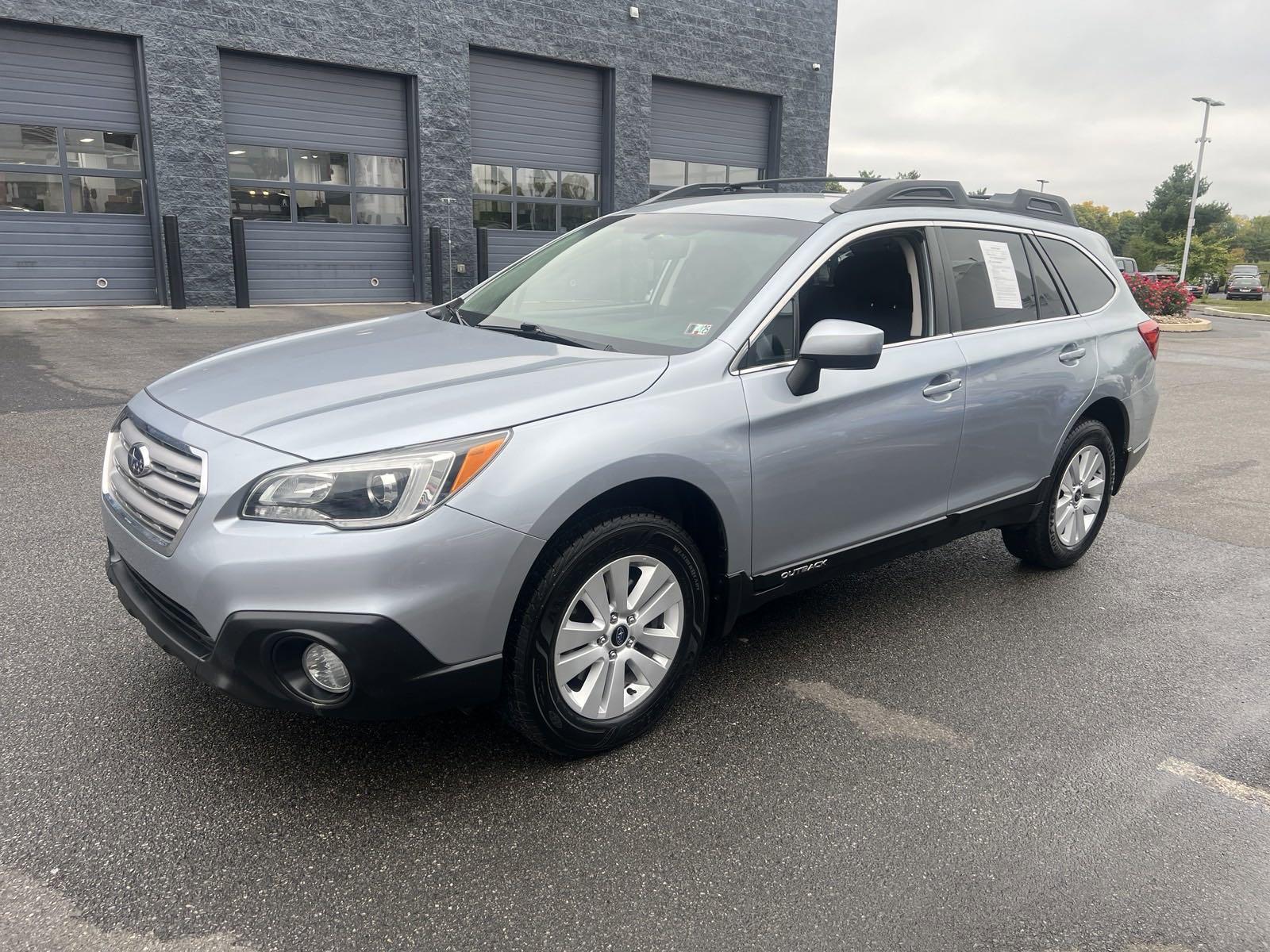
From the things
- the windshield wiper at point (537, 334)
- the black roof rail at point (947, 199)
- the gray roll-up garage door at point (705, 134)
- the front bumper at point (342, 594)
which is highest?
the gray roll-up garage door at point (705, 134)

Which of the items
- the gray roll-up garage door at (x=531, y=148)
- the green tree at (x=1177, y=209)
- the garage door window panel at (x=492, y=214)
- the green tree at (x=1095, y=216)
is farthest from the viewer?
the green tree at (x=1095, y=216)

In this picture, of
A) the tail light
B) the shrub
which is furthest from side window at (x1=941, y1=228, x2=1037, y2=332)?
the shrub

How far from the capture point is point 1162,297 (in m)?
25.4

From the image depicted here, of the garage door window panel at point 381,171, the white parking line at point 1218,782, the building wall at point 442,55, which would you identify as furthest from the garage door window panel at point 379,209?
the white parking line at point 1218,782

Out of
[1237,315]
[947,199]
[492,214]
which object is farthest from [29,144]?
[1237,315]

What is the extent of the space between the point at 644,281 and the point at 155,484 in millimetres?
1946

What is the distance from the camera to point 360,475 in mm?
A: 2572

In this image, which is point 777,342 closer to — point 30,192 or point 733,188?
point 733,188

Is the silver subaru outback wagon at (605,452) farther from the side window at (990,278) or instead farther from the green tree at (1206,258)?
the green tree at (1206,258)

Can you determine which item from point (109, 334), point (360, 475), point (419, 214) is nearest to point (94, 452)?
point (360, 475)

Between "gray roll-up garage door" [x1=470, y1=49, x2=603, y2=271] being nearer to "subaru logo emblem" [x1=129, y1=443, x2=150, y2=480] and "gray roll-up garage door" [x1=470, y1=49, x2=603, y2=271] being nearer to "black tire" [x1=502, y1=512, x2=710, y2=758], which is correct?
"subaru logo emblem" [x1=129, y1=443, x2=150, y2=480]

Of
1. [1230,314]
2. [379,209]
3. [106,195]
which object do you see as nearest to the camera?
[106,195]

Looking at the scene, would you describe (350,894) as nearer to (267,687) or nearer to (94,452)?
(267,687)

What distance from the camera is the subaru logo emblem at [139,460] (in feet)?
9.59
